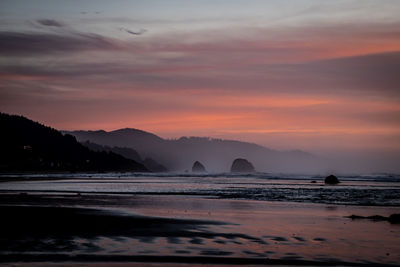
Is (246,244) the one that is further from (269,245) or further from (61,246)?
(61,246)

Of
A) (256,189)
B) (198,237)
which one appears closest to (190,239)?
(198,237)

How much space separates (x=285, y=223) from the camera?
81.4 ft

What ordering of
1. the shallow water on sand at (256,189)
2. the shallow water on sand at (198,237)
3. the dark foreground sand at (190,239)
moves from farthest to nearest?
the shallow water on sand at (256,189), the shallow water on sand at (198,237), the dark foreground sand at (190,239)

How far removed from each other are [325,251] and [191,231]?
6558 millimetres

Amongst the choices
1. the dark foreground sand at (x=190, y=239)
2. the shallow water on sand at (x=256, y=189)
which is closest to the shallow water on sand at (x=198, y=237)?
the dark foreground sand at (x=190, y=239)

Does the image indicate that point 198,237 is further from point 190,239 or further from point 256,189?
point 256,189

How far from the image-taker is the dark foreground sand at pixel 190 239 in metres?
15.5

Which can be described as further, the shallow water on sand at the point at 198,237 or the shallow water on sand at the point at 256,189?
the shallow water on sand at the point at 256,189

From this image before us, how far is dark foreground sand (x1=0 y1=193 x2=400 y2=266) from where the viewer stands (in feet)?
50.8

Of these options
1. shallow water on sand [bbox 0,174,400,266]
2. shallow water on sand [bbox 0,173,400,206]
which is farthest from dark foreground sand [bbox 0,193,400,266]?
shallow water on sand [bbox 0,173,400,206]

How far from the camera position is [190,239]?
19.4 metres

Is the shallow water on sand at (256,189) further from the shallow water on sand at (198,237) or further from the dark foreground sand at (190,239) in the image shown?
the dark foreground sand at (190,239)

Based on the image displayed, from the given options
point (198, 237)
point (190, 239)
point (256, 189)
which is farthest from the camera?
point (256, 189)

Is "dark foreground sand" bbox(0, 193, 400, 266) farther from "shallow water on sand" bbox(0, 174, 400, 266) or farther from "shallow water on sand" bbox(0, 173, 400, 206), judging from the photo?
"shallow water on sand" bbox(0, 173, 400, 206)
